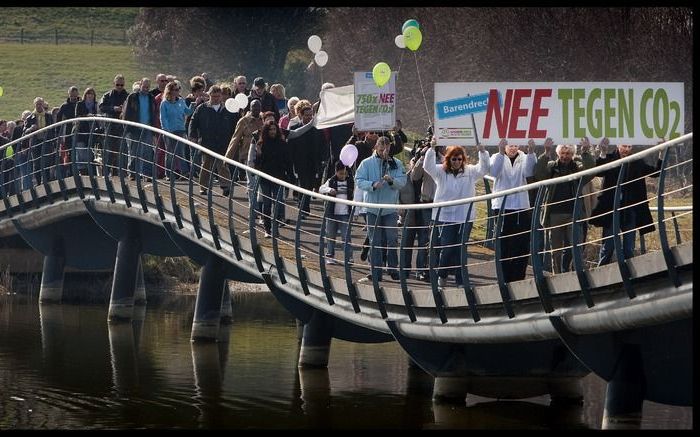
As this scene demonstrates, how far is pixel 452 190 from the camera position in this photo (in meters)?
21.3

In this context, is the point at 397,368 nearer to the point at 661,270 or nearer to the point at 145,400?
the point at 145,400

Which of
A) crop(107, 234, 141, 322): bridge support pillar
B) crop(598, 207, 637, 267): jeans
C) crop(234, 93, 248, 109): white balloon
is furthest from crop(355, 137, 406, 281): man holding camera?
crop(107, 234, 141, 322): bridge support pillar

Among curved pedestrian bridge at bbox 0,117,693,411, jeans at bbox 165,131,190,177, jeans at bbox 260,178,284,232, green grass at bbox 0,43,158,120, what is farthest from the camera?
green grass at bbox 0,43,158,120

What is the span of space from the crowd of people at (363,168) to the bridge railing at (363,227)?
2.1 inches

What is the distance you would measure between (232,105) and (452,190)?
25.3ft

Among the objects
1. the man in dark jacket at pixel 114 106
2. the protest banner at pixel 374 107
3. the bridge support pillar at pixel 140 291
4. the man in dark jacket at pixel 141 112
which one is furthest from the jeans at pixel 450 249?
the bridge support pillar at pixel 140 291

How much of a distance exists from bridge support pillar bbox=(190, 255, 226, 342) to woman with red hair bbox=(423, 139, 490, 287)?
6.44 metres

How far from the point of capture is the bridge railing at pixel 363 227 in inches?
722

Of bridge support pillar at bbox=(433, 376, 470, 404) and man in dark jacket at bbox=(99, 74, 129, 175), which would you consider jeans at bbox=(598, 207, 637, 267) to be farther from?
man in dark jacket at bbox=(99, 74, 129, 175)

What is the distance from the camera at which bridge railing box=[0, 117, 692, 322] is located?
60.1 feet

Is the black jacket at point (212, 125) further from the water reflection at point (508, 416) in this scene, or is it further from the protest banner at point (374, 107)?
the water reflection at point (508, 416)

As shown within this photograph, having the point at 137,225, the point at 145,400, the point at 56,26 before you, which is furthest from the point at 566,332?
the point at 56,26

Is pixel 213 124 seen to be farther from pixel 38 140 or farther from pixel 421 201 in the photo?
pixel 38 140

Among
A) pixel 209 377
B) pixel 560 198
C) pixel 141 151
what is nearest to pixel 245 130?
pixel 141 151
